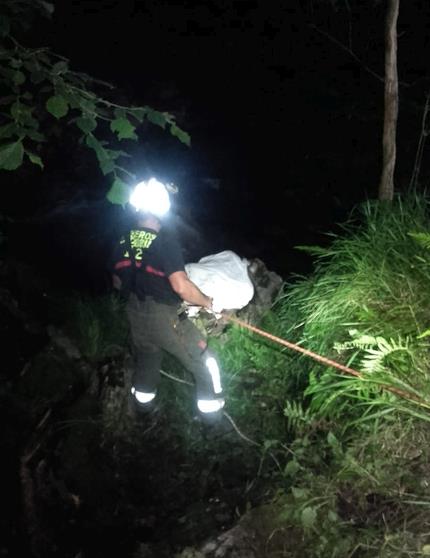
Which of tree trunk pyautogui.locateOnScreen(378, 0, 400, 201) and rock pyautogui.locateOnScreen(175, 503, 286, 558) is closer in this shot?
rock pyautogui.locateOnScreen(175, 503, 286, 558)

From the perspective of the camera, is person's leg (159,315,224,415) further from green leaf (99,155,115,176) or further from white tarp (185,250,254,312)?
green leaf (99,155,115,176)

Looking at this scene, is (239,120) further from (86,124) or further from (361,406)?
(86,124)

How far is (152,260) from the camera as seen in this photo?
4426 mm

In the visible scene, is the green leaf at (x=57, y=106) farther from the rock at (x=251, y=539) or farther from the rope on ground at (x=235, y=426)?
the rope on ground at (x=235, y=426)

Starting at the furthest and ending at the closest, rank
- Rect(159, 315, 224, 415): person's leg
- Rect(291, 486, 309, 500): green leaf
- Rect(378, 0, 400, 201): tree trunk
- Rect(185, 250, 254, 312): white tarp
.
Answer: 1. Rect(185, 250, 254, 312): white tarp
2. Rect(378, 0, 400, 201): tree trunk
3. Rect(159, 315, 224, 415): person's leg
4. Rect(291, 486, 309, 500): green leaf

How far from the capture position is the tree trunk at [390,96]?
4.86m

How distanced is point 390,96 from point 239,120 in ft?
36.8

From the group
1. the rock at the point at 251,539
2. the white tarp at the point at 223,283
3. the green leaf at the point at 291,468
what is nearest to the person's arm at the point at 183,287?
the white tarp at the point at 223,283

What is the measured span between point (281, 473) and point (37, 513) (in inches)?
75.8

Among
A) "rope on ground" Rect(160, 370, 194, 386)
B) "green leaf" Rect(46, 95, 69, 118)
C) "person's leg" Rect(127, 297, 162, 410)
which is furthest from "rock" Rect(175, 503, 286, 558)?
"green leaf" Rect(46, 95, 69, 118)

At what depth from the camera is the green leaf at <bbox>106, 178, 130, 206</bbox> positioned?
250cm

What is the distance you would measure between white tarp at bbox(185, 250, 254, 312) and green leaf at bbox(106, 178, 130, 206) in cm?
293

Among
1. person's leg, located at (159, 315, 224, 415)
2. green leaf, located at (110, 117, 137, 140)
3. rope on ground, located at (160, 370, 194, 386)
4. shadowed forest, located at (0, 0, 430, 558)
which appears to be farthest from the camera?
rope on ground, located at (160, 370, 194, 386)

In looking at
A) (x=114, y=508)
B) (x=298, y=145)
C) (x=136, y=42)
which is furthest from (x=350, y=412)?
(x=136, y=42)
